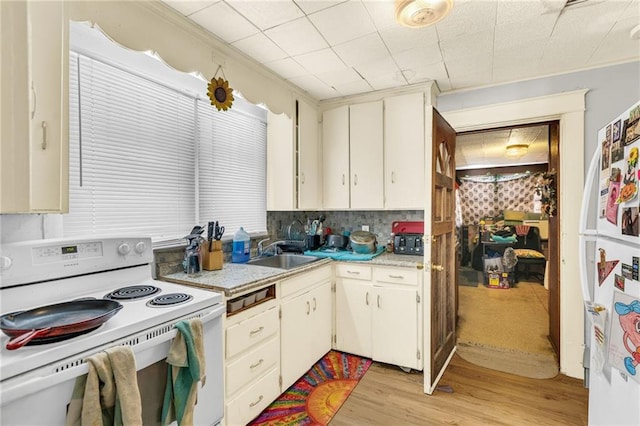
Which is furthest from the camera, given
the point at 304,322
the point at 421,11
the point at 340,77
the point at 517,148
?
the point at 517,148

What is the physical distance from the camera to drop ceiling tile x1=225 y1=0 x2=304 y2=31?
158 cm

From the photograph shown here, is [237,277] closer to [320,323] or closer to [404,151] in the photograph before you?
[320,323]

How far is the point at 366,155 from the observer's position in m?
2.86

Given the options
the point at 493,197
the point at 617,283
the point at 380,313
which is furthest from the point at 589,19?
the point at 493,197

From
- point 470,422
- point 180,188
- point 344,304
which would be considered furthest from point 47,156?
point 470,422

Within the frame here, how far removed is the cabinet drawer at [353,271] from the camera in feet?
8.18

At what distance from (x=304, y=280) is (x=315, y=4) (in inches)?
69.3

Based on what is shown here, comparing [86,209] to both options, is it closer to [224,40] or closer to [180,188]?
[180,188]

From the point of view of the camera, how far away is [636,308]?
3.38 feet

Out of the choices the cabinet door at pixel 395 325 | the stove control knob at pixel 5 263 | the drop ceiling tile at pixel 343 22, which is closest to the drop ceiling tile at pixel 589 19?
the drop ceiling tile at pixel 343 22

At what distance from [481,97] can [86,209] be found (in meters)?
3.08

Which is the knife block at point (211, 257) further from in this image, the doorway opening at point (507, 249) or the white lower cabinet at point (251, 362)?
the doorway opening at point (507, 249)

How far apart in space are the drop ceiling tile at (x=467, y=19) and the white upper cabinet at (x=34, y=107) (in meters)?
1.86

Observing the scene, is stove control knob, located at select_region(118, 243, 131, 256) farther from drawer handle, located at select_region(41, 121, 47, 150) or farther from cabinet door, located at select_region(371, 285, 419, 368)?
cabinet door, located at select_region(371, 285, 419, 368)
